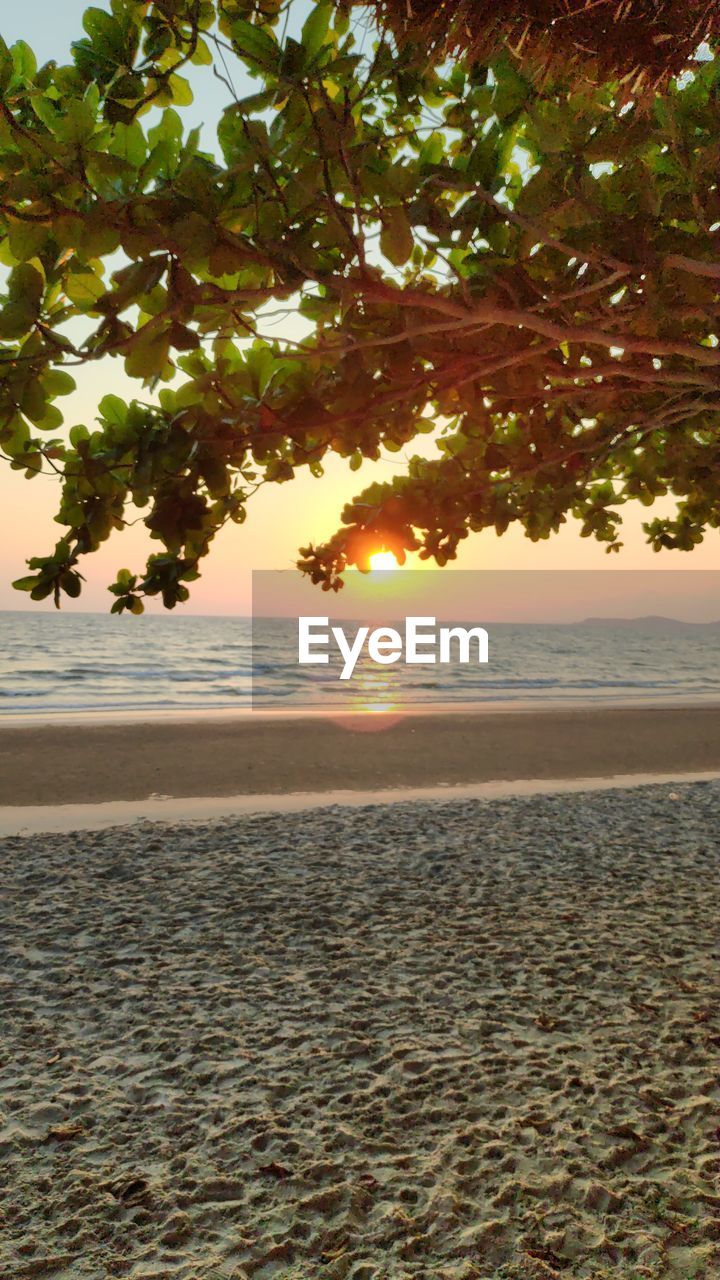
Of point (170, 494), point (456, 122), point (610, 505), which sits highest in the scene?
point (456, 122)

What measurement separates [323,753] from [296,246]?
35.8 feet

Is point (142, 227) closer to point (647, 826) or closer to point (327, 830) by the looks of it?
point (327, 830)

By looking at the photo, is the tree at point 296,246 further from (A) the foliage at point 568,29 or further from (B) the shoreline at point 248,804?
(B) the shoreline at point 248,804

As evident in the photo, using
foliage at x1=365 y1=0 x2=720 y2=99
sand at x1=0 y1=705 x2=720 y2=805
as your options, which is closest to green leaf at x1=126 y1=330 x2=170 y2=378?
foliage at x1=365 y1=0 x2=720 y2=99

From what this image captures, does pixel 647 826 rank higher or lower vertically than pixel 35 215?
lower

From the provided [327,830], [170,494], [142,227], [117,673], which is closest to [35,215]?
[142,227]

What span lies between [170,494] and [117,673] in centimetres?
2751

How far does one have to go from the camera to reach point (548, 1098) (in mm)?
3582

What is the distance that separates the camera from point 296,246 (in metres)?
2.66

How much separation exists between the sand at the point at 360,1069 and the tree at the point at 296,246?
1.96 metres

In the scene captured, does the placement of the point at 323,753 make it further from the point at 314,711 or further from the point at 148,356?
the point at 148,356

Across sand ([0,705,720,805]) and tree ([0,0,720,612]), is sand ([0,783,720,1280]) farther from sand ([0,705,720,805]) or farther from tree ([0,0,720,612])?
sand ([0,705,720,805])

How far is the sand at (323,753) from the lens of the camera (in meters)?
11.0

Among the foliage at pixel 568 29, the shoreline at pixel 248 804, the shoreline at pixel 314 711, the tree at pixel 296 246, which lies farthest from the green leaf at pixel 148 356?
the shoreline at pixel 314 711
